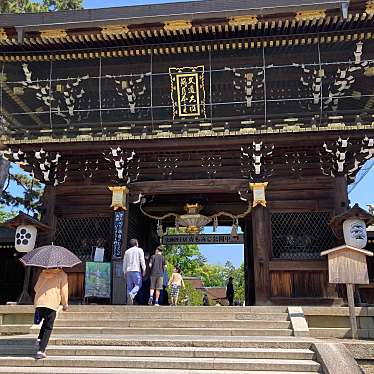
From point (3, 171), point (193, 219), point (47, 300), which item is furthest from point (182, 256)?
point (47, 300)

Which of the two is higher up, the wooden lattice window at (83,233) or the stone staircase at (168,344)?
the wooden lattice window at (83,233)

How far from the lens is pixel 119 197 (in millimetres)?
13203

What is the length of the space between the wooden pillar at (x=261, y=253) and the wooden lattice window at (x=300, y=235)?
34cm

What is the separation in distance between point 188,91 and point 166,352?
800 centimetres

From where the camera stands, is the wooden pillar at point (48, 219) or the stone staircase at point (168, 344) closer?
the stone staircase at point (168, 344)

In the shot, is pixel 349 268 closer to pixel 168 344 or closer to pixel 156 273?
pixel 168 344

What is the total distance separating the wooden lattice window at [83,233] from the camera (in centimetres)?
1341

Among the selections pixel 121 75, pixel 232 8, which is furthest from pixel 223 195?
pixel 232 8

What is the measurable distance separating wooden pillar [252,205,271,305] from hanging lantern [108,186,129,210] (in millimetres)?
3889

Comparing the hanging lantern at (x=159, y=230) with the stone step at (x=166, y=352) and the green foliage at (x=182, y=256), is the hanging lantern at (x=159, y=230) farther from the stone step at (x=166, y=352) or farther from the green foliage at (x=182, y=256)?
the green foliage at (x=182, y=256)

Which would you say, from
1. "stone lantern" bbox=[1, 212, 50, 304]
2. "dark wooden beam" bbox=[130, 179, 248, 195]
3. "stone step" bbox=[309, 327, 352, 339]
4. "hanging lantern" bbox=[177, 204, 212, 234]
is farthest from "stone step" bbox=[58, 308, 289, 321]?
"hanging lantern" bbox=[177, 204, 212, 234]

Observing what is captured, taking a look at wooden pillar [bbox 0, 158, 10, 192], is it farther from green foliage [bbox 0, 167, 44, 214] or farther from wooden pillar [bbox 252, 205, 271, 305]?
wooden pillar [bbox 252, 205, 271, 305]

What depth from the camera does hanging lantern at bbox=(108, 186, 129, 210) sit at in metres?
13.1

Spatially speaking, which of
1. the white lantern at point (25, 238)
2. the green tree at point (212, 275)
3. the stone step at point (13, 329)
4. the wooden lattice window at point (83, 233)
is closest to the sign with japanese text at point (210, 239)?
the wooden lattice window at point (83, 233)
